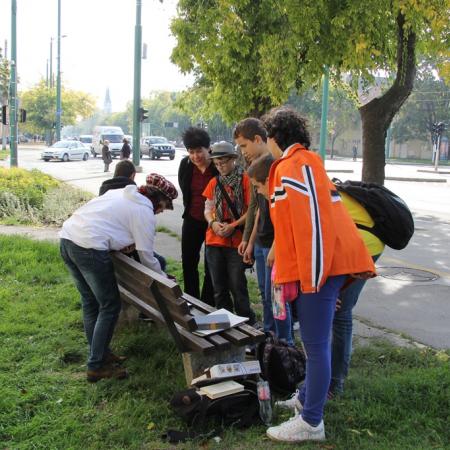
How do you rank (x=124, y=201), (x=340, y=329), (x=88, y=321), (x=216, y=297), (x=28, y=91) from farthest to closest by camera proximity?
(x=28, y=91)
(x=216, y=297)
(x=88, y=321)
(x=124, y=201)
(x=340, y=329)

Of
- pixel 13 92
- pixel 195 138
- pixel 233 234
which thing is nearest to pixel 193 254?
pixel 233 234

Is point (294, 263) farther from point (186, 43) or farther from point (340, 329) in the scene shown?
point (186, 43)

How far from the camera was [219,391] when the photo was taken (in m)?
3.36

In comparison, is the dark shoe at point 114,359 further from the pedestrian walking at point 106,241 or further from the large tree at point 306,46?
the large tree at point 306,46

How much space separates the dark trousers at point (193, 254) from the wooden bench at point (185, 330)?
147cm

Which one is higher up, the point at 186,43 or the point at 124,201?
the point at 186,43

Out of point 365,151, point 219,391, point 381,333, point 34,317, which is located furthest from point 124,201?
point 365,151

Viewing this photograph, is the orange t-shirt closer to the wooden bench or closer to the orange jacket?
the wooden bench

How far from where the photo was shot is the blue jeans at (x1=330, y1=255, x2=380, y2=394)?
354cm

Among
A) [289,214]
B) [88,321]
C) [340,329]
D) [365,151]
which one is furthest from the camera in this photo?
[365,151]

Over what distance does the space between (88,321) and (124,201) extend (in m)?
1.00

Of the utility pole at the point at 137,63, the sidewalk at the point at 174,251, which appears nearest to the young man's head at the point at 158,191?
the sidewalk at the point at 174,251

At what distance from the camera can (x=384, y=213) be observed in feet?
11.2

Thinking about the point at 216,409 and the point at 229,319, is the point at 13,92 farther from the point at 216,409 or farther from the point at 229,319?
the point at 216,409
